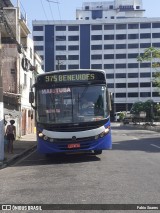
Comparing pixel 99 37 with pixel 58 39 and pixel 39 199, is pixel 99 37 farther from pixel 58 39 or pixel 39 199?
pixel 39 199

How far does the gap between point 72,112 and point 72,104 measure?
0.29 m

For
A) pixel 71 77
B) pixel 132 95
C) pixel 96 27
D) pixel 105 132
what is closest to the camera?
pixel 105 132

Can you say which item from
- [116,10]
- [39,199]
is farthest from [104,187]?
[116,10]

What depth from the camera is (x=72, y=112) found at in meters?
15.7

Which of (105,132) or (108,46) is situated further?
(108,46)

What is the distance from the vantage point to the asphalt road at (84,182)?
884 centimetres

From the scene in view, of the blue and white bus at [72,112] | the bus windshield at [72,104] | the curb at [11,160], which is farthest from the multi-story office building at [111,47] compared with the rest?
the bus windshield at [72,104]

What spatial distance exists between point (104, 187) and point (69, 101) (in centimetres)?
604

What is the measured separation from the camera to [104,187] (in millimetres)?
10125

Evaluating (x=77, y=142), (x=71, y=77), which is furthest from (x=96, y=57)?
(x=77, y=142)

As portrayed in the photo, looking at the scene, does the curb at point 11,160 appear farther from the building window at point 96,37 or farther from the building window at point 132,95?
the building window at point 96,37

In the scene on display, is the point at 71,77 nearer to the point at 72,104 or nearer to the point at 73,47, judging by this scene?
the point at 72,104

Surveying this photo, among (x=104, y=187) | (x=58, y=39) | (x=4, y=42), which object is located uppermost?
(x=58, y=39)

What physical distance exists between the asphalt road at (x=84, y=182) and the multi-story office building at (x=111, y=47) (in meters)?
106
